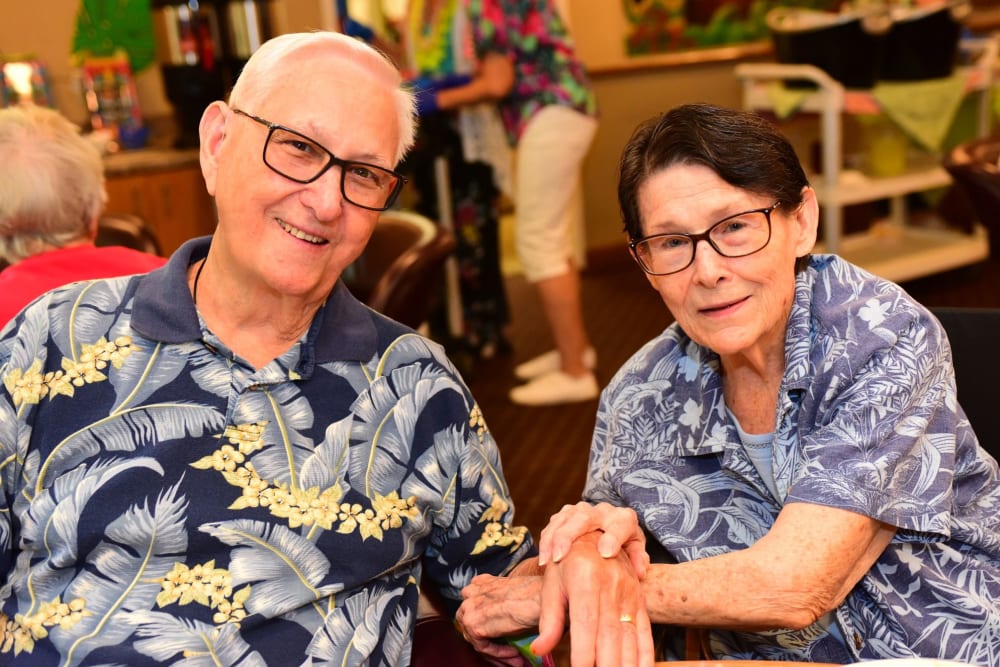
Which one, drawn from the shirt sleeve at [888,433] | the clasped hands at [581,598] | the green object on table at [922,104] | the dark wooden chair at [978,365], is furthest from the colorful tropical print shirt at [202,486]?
the green object on table at [922,104]

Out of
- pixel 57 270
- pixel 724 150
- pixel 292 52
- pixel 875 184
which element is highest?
pixel 292 52

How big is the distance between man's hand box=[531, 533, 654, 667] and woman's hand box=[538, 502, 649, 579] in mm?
10

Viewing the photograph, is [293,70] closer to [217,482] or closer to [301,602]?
[217,482]

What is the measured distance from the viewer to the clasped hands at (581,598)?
50.1 inches

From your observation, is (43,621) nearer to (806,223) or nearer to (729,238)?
(729,238)

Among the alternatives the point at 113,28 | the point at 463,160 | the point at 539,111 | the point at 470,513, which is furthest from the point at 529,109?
the point at 470,513

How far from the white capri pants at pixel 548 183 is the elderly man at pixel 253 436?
251 cm

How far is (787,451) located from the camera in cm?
145

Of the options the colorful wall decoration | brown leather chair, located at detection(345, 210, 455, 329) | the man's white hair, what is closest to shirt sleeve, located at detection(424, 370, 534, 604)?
the man's white hair

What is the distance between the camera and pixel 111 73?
488cm

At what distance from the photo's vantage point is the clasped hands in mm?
1272

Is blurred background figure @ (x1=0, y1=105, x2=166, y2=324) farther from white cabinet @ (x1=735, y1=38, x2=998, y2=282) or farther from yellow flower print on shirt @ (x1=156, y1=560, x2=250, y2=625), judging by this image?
white cabinet @ (x1=735, y1=38, x2=998, y2=282)

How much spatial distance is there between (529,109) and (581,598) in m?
2.97

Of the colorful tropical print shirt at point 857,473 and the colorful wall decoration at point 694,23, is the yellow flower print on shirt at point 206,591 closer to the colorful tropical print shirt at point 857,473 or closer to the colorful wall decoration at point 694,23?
the colorful tropical print shirt at point 857,473
